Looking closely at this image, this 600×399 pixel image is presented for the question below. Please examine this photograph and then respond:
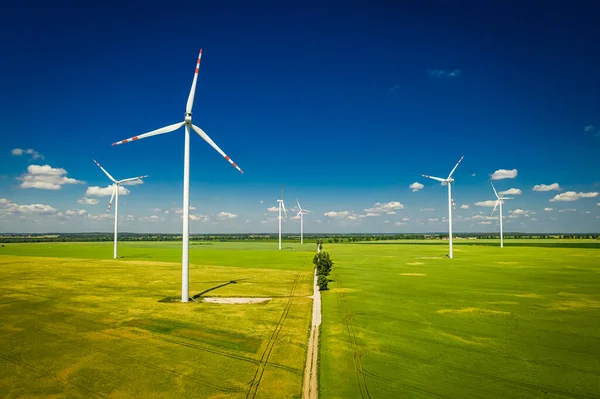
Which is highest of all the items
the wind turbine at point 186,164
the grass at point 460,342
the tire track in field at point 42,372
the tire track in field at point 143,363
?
the wind turbine at point 186,164

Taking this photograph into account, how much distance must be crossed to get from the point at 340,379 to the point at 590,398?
10722mm

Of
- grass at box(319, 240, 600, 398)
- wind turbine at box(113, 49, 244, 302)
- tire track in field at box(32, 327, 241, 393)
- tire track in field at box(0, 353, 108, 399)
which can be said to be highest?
wind turbine at box(113, 49, 244, 302)

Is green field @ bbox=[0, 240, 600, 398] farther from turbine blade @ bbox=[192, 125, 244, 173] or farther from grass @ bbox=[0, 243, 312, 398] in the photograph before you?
turbine blade @ bbox=[192, 125, 244, 173]

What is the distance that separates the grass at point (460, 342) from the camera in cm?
1591

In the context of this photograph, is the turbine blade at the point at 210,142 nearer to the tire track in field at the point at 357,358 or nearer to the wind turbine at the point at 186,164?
the wind turbine at the point at 186,164

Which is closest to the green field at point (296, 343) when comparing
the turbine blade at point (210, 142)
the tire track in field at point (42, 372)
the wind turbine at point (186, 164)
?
the tire track in field at point (42, 372)

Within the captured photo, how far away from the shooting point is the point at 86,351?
19.8 meters

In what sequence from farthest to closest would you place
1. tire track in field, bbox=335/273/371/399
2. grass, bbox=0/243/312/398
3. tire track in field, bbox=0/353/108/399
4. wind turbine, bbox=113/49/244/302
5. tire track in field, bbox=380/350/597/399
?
wind turbine, bbox=113/49/244/302, grass, bbox=0/243/312/398, tire track in field, bbox=335/273/371/399, tire track in field, bbox=380/350/597/399, tire track in field, bbox=0/353/108/399

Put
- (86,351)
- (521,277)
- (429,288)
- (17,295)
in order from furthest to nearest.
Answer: (521,277) < (429,288) < (17,295) < (86,351)

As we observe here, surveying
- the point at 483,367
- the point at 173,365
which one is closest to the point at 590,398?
the point at 483,367

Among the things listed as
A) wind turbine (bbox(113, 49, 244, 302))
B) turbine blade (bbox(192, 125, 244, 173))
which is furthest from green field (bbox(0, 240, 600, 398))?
turbine blade (bbox(192, 125, 244, 173))

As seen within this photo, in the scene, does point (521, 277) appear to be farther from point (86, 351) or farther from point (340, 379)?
point (86, 351)

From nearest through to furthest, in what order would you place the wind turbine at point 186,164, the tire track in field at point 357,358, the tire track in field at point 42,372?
the tire track in field at point 42,372
the tire track in field at point 357,358
the wind turbine at point 186,164

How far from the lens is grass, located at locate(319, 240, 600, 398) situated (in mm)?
15906
